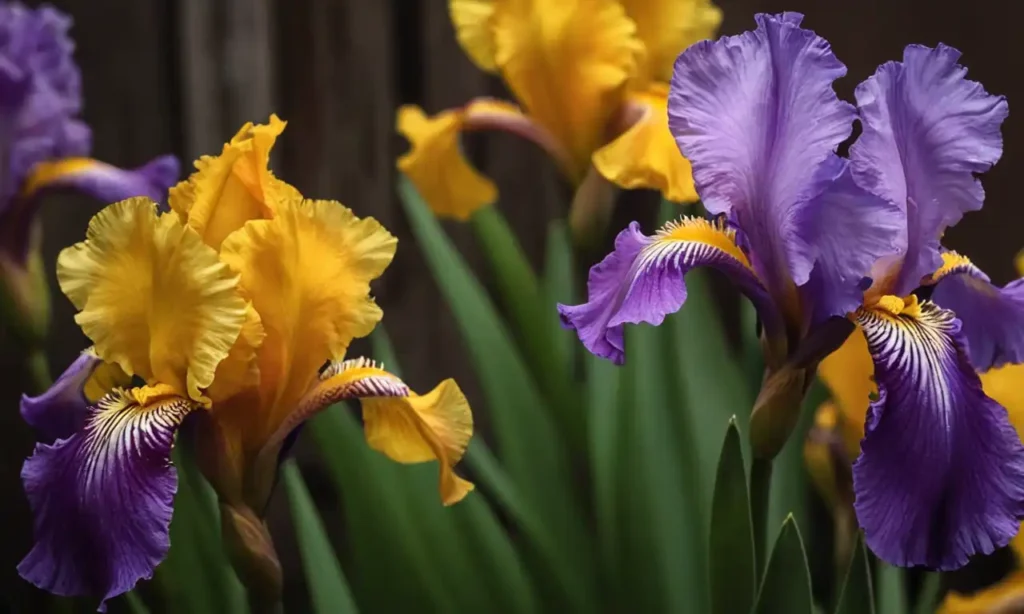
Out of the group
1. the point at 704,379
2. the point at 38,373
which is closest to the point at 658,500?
the point at 704,379

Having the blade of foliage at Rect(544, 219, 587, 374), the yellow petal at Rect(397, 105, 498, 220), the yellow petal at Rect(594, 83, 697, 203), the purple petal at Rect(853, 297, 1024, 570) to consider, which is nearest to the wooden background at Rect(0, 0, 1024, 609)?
the blade of foliage at Rect(544, 219, 587, 374)

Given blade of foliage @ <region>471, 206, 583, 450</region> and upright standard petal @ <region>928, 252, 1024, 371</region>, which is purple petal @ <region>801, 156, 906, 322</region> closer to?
upright standard petal @ <region>928, 252, 1024, 371</region>

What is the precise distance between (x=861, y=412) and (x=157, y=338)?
1.51 ft

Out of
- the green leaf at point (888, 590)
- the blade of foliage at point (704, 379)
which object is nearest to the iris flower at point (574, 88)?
the blade of foliage at point (704, 379)

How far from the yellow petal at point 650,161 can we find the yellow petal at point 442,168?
19 cm

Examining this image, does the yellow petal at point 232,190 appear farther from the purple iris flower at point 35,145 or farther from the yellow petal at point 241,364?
the purple iris flower at point 35,145

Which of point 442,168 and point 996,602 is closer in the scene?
point 996,602

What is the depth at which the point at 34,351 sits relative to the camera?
28.5 inches

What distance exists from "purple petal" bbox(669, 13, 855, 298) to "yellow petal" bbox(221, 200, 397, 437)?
0.59ft

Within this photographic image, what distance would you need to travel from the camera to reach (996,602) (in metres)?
0.58

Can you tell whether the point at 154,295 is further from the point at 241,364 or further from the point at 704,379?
the point at 704,379

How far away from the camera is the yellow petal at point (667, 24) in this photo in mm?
711

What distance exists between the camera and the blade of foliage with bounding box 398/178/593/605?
0.78 m

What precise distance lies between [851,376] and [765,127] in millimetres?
233
